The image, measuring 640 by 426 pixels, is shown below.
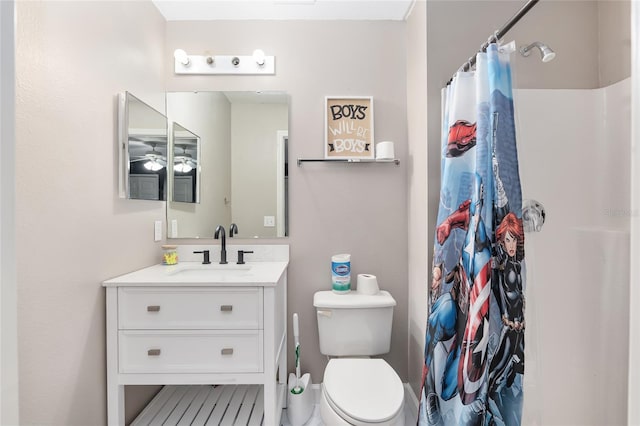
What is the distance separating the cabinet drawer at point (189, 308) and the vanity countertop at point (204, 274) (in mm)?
32

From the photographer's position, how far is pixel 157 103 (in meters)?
1.90

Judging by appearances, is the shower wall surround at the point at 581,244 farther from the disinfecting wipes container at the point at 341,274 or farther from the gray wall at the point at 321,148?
the disinfecting wipes container at the point at 341,274

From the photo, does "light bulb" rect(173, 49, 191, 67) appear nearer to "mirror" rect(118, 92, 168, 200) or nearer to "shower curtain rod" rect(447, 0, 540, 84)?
"mirror" rect(118, 92, 168, 200)

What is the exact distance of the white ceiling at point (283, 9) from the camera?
1841 mm

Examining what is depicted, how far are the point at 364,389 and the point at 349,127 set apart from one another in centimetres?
144

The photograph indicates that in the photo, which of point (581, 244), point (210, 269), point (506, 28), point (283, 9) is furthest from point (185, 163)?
point (581, 244)

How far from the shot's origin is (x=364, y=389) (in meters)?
1.34

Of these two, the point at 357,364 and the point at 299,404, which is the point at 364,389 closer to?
the point at 357,364

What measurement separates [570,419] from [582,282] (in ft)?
2.04

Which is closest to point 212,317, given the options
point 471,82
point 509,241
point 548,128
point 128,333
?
point 128,333

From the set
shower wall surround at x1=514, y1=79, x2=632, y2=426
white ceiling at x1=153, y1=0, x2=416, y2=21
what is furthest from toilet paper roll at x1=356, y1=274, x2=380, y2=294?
white ceiling at x1=153, y1=0, x2=416, y2=21

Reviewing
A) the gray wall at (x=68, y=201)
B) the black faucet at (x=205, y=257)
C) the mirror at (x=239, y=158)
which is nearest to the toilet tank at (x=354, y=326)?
the mirror at (x=239, y=158)

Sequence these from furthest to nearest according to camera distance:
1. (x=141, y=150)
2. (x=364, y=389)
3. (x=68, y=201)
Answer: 1. (x=141, y=150)
2. (x=364, y=389)
3. (x=68, y=201)

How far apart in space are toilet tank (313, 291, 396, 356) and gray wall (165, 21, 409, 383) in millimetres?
264
